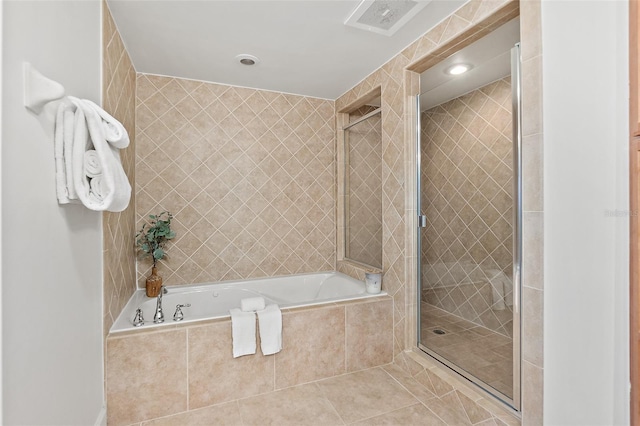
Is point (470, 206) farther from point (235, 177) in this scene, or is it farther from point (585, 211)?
point (235, 177)

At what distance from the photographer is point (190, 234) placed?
9.70ft

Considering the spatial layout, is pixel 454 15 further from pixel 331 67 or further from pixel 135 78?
pixel 135 78

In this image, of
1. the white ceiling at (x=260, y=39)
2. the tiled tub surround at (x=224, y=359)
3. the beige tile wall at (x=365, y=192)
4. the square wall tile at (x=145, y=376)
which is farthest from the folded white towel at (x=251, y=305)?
the white ceiling at (x=260, y=39)

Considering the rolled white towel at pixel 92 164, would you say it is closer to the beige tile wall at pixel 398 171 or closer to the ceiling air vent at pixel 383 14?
the ceiling air vent at pixel 383 14

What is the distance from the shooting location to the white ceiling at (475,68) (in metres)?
1.83

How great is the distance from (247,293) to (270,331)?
1.00 meters

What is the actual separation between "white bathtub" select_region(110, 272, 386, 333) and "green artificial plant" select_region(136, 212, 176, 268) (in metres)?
0.34

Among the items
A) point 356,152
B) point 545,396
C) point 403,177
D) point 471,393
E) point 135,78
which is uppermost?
point 135,78

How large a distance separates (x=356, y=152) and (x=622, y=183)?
2278 mm

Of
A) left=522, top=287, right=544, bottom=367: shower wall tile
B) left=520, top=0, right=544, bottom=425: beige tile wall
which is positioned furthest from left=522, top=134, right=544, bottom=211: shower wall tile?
left=522, top=287, right=544, bottom=367: shower wall tile

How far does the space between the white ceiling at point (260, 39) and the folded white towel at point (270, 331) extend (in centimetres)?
183

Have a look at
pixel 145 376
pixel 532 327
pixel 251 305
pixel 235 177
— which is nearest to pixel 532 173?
pixel 532 327

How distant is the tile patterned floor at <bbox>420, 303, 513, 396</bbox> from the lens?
1.78m

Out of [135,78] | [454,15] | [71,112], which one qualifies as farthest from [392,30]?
[135,78]
